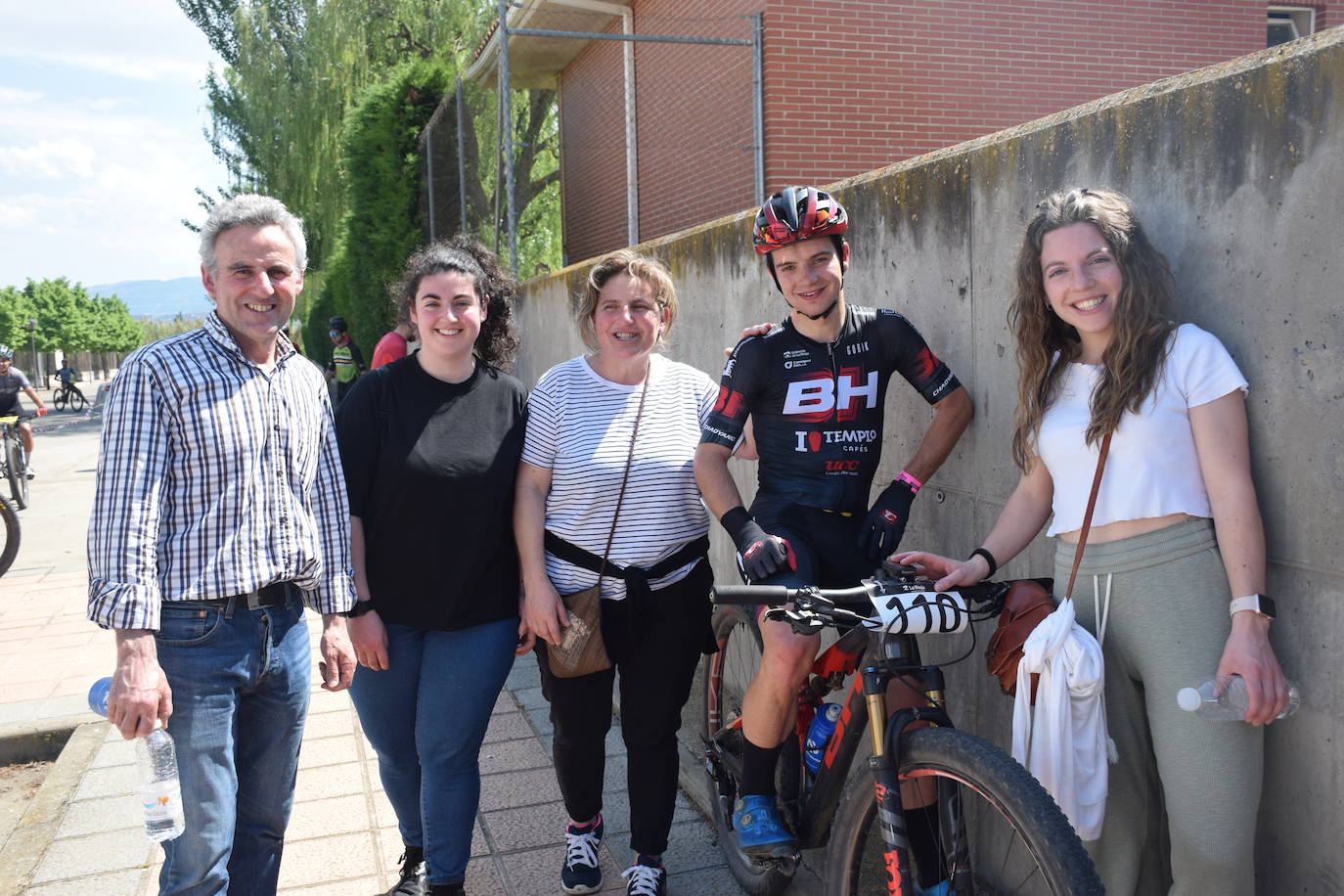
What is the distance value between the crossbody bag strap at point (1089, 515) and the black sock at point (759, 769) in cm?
106

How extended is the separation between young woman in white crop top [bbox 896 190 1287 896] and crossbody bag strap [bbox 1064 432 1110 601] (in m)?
0.02

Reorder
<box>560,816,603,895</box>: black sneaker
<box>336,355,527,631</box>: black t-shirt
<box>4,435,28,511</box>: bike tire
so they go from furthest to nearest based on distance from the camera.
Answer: <box>4,435,28,511</box>: bike tire < <box>560,816,603,895</box>: black sneaker < <box>336,355,527,631</box>: black t-shirt

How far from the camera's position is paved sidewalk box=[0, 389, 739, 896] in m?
3.66

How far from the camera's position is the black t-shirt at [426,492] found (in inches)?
122

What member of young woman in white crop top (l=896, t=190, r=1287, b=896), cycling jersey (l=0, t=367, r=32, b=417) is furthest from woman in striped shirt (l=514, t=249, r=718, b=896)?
cycling jersey (l=0, t=367, r=32, b=417)

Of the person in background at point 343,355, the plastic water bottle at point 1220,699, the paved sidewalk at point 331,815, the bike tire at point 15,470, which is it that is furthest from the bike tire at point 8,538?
the plastic water bottle at point 1220,699

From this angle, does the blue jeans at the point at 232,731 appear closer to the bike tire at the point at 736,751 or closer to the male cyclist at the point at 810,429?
the male cyclist at the point at 810,429

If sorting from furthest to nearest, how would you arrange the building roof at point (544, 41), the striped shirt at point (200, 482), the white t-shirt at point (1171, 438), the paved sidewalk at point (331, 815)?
the building roof at point (544, 41) < the paved sidewalk at point (331, 815) < the striped shirt at point (200, 482) < the white t-shirt at point (1171, 438)

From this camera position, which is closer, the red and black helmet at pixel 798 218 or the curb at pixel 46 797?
the red and black helmet at pixel 798 218

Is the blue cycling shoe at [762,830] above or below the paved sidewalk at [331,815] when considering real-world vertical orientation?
above

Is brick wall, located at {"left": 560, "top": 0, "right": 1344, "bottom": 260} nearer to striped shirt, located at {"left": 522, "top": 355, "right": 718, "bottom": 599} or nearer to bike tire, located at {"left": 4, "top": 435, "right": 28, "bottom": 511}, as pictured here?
striped shirt, located at {"left": 522, "top": 355, "right": 718, "bottom": 599}

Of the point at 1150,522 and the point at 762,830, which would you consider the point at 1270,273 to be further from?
the point at 762,830

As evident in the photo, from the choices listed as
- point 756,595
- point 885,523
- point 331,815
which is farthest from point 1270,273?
point 331,815

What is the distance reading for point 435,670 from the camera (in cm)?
323
